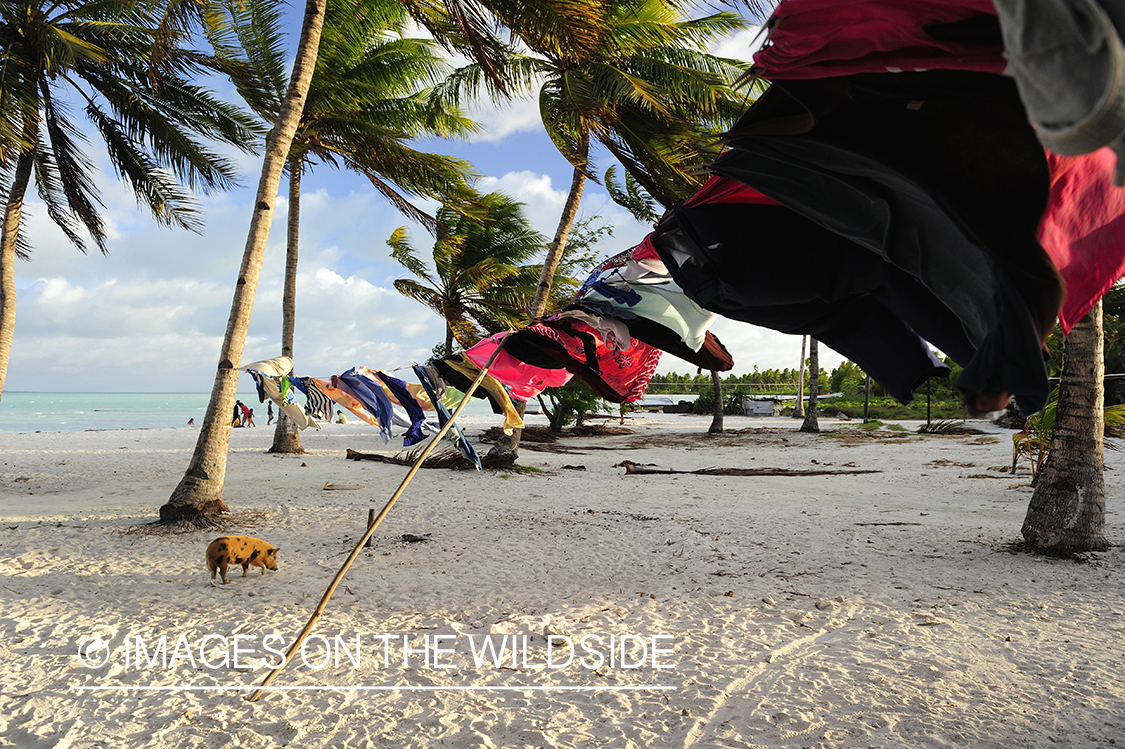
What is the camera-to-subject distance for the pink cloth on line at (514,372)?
4678 mm

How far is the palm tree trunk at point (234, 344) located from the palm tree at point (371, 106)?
211 cm

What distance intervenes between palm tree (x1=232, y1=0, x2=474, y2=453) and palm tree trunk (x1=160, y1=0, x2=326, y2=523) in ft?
6.93

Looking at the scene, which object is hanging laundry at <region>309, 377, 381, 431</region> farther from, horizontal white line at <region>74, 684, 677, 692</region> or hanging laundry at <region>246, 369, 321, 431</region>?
horizontal white line at <region>74, 684, 677, 692</region>

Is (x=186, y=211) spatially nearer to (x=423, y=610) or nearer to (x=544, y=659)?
(x=423, y=610)

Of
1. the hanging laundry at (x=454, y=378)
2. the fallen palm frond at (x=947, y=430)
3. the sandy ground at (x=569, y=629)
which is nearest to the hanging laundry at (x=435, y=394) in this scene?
the hanging laundry at (x=454, y=378)

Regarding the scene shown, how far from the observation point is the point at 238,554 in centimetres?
428

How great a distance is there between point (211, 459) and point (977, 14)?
22.5 ft

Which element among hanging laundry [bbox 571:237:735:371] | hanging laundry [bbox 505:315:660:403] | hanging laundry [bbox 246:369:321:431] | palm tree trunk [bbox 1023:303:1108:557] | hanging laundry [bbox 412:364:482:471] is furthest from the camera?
hanging laundry [bbox 412:364:482:471]

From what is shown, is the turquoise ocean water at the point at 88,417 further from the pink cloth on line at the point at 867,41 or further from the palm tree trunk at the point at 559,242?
the pink cloth on line at the point at 867,41

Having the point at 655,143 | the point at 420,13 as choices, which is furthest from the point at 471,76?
the point at 655,143

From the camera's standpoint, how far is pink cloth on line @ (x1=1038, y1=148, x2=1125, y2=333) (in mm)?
1482

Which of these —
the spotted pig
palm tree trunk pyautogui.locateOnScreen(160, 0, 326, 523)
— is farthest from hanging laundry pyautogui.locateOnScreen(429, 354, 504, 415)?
palm tree trunk pyautogui.locateOnScreen(160, 0, 326, 523)

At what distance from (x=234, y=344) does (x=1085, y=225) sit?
21.5 ft

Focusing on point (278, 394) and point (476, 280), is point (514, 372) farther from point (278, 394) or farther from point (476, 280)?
point (476, 280)
